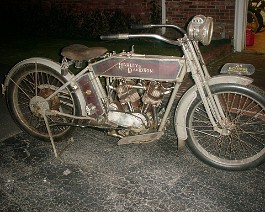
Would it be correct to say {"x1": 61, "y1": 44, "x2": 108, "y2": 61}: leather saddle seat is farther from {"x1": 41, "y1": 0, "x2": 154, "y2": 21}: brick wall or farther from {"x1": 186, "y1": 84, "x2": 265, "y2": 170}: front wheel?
{"x1": 41, "y1": 0, "x2": 154, "y2": 21}: brick wall

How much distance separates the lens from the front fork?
301 centimetres

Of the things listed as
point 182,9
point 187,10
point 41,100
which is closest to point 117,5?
point 182,9

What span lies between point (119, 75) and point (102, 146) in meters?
1.04

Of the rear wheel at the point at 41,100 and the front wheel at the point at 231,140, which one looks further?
the rear wheel at the point at 41,100

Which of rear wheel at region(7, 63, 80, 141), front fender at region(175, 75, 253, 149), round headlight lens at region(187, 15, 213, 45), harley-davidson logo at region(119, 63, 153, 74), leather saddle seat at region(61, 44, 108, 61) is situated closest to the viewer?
round headlight lens at region(187, 15, 213, 45)

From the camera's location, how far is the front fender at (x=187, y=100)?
3000mm

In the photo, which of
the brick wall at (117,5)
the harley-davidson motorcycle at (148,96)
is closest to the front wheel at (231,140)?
the harley-davidson motorcycle at (148,96)

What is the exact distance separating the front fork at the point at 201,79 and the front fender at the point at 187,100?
0.09 m

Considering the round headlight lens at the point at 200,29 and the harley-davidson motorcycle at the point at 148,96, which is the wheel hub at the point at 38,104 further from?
the round headlight lens at the point at 200,29

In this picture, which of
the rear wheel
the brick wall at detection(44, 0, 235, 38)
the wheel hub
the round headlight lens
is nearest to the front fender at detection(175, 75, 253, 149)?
the round headlight lens

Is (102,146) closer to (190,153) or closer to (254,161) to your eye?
(190,153)

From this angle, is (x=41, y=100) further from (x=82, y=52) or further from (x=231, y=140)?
(x=231, y=140)

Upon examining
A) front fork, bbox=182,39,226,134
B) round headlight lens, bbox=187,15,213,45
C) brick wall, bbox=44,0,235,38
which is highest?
brick wall, bbox=44,0,235,38

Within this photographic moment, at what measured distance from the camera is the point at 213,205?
2.80m
